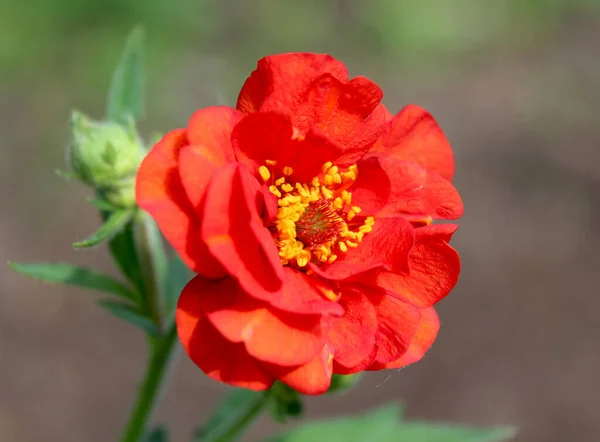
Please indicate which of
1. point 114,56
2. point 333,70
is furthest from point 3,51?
point 333,70

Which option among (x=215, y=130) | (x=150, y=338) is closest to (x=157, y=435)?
(x=150, y=338)

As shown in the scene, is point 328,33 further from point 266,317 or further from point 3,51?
point 266,317

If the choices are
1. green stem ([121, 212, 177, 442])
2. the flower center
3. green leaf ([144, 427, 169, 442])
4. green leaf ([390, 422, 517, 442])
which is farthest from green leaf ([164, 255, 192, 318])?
green leaf ([390, 422, 517, 442])

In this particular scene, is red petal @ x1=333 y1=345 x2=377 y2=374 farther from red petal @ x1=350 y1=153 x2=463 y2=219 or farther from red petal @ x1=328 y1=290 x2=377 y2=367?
red petal @ x1=350 y1=153 x2=463 y2=219

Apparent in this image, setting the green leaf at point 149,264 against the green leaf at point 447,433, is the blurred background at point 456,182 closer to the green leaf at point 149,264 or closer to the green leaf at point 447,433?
the green leaf at point 447,433

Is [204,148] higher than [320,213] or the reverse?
higher

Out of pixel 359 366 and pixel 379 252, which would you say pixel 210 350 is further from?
pixel 379 252
